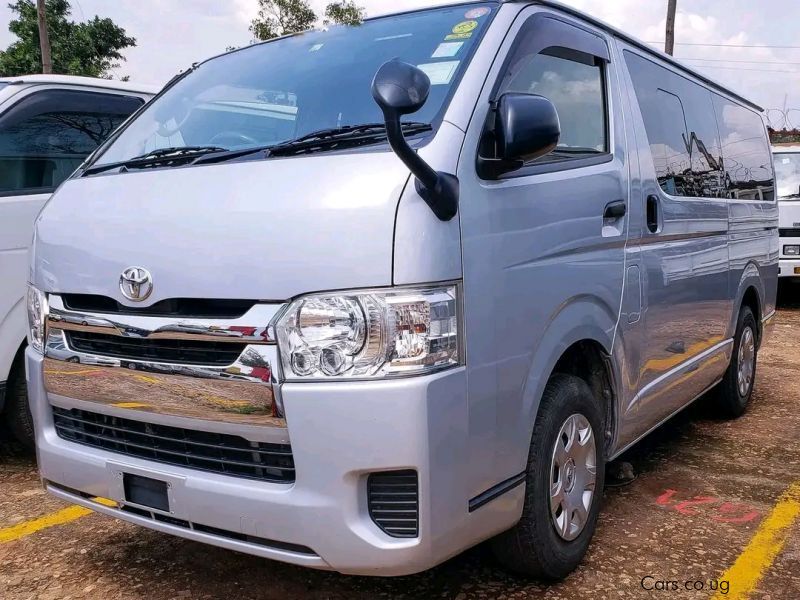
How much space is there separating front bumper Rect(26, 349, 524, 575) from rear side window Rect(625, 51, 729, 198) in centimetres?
199

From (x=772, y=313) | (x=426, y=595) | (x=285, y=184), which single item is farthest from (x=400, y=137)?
(x=772, y=313)

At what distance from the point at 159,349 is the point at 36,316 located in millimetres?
688

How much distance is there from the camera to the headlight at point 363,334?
6.77 feet

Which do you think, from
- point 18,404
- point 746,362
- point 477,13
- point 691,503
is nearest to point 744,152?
point 746,362

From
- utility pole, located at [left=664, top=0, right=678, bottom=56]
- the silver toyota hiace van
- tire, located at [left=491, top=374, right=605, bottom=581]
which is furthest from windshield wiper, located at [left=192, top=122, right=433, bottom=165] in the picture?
utility pole, located at [left=664, top=0, right=678, bottom=56]

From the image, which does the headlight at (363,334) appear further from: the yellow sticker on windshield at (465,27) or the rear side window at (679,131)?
the rear side window at (679,131)

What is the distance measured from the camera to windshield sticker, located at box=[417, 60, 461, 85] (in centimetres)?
252

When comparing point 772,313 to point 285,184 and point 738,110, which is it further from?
point 285,184

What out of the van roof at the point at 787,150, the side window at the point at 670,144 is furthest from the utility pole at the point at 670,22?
the side window at the point at 670,144

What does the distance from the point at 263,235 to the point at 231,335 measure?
11.4 inches

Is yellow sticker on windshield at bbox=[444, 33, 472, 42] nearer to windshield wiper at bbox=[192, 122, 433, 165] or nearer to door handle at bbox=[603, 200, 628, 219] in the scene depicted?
windshield wiper at bbox=[192, 122, 433, 165]

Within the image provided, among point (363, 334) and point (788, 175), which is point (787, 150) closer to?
point (788, 175)

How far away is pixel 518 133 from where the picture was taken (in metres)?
2.33

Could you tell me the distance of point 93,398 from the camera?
2.48 meters
